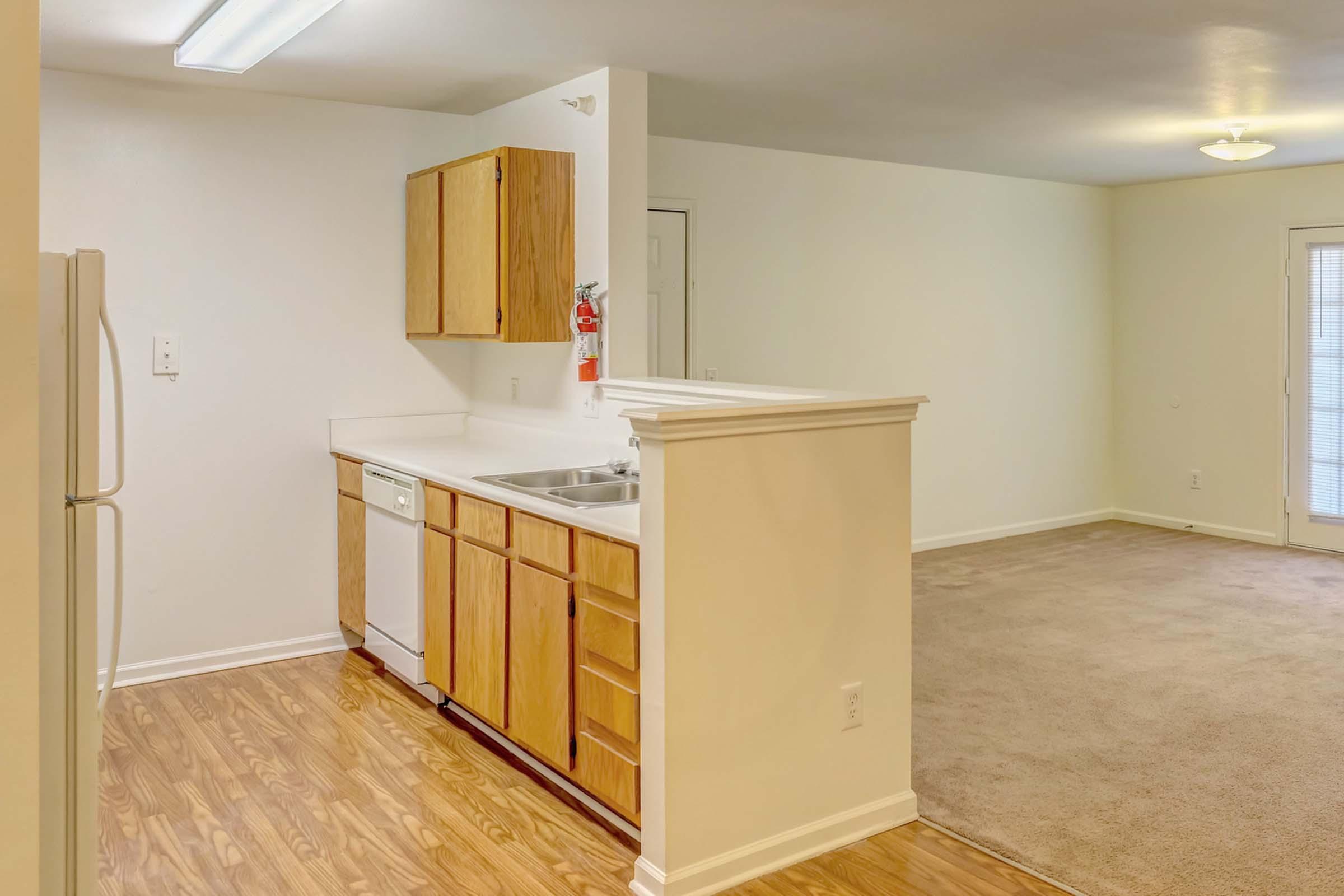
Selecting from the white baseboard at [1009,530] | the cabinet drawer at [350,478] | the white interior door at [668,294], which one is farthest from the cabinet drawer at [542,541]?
the white baseboard at [1009,530]

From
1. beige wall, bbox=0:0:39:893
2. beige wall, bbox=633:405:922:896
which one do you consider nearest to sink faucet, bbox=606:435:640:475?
beige wall, bbox=633:405:922:896

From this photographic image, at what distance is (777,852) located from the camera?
2.74 m

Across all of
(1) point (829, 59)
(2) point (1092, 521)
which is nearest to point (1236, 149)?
(1) point (829, 59)

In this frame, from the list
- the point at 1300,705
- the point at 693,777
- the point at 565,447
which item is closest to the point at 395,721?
the point at 565,447

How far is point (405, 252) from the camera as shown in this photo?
15.4 feet

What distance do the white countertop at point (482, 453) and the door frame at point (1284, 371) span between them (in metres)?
4.82

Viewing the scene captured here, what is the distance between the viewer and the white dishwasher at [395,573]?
3.84 meters

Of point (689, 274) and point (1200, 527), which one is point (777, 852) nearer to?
point (689, 274)

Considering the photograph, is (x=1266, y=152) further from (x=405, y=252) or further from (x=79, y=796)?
(x=79, y=796)

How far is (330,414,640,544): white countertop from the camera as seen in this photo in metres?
2.95

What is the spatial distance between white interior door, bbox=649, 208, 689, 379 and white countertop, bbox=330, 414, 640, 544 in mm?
1084

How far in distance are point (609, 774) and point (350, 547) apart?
2047 millimetres

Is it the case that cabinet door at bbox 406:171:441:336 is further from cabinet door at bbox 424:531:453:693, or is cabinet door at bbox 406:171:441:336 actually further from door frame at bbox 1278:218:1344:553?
door frame at bbox 1278:218:1344:553

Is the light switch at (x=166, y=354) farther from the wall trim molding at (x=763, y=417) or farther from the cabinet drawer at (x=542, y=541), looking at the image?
the wall trim molding at (x=763, y=417)
